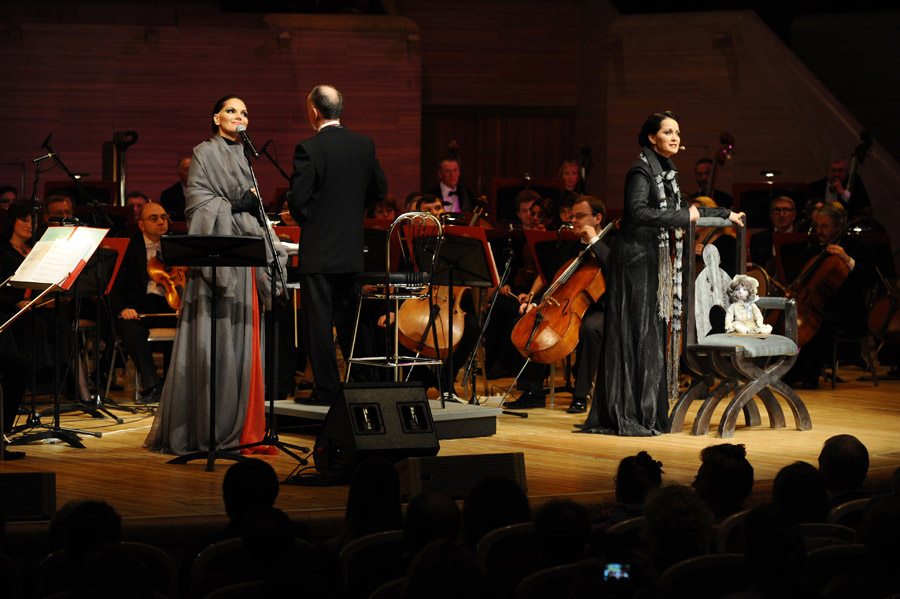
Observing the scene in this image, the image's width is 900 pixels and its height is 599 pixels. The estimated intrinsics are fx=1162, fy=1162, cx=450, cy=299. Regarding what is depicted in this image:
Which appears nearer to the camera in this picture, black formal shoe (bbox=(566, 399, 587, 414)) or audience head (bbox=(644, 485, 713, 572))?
audience head (bbox=(644, 485, 713, 572))

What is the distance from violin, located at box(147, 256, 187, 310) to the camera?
702cm

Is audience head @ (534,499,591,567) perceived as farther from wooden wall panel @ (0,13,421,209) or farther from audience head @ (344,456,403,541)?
wooden wall panel @ (0,13,421,209)

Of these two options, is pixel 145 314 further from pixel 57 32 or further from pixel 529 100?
pixel 529 100

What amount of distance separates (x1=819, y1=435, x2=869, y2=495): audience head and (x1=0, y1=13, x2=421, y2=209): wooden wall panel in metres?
7.72

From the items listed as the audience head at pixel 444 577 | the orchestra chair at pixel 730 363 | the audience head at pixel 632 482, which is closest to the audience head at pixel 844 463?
the audience head at pixel 632 482

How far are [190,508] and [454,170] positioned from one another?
531 cm

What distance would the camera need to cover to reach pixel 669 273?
555 centimetres

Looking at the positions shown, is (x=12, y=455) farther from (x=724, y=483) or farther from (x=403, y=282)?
(x=724, y=483)

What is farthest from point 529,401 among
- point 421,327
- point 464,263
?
point 464,263

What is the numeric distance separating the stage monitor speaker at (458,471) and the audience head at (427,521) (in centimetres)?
113

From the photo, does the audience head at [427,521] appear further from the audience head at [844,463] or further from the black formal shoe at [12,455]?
the black formal shoe at [12,455]

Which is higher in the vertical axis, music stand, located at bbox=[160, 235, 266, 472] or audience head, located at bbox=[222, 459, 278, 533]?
music stand, located at bbox=[160, 235, 266, 472]

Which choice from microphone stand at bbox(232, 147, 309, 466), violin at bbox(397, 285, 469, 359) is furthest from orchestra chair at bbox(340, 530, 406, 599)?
violin at bbox(397, 285, 469, 359)

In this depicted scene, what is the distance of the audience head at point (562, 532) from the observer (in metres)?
2.44
